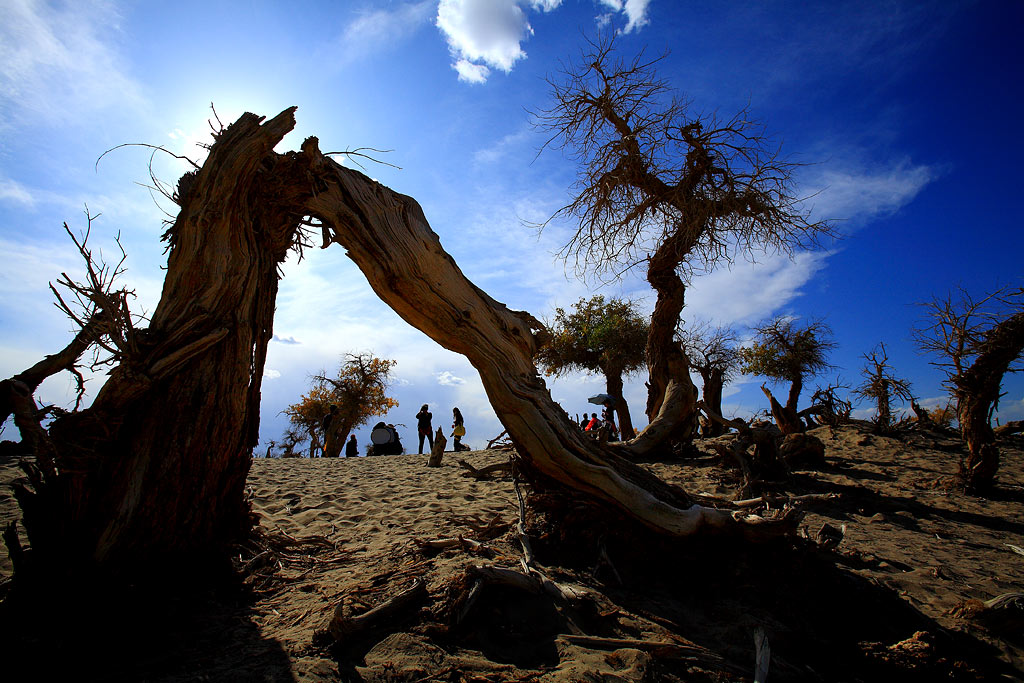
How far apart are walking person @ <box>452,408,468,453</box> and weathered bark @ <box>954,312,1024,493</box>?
445 inches

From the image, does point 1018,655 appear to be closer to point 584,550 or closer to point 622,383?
point 584,550

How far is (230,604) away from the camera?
325 centimetres

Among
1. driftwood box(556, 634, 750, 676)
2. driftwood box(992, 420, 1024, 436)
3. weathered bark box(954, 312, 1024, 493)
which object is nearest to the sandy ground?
driftwood box(556, 634, 750, 676)

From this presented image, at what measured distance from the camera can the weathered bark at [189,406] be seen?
3059 mm

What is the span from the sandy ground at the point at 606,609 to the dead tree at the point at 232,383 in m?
0.43

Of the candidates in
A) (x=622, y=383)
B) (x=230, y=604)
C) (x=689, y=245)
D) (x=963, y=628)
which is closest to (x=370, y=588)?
(x=230, y=604)

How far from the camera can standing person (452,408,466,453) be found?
14469mm

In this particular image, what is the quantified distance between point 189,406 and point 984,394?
10365mm

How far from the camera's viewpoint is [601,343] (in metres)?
20.6

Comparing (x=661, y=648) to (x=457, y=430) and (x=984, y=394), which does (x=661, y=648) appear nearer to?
(x=984, y=394)

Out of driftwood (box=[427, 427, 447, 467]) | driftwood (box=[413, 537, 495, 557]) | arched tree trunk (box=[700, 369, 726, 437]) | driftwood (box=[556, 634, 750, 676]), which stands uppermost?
arched tree trunk (box=[700, 369, 726, 437])

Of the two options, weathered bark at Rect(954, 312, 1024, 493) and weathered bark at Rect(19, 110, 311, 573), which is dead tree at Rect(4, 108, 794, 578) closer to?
weathered bark at Rect(19, 110, 311, 573)

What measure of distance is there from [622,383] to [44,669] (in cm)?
2007

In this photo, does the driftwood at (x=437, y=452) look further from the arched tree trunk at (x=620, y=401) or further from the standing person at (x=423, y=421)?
the arched tree trunk at (x=620, y=401)
